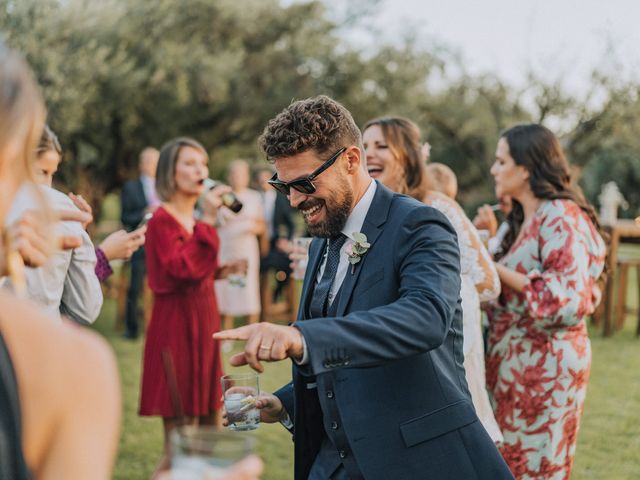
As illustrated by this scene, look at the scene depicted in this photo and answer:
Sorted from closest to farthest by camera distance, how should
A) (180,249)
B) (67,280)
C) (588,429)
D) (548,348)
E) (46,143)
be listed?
(67,280) → (46,143) → (548,348) → (180,249) → (588,429)

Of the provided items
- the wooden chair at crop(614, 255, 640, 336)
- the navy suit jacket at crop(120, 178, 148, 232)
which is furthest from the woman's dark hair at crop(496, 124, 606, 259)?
the wooden chair at crop(614, 255, 640, 336)

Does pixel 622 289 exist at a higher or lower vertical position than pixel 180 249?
lower

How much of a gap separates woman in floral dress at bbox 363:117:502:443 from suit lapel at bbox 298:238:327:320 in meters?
0.98

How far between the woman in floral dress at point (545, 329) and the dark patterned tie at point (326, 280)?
5.37 feet

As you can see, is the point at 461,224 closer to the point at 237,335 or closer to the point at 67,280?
the point at 67,280

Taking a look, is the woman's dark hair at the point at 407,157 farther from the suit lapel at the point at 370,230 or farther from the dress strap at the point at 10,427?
the dress strap at the point at 10,427

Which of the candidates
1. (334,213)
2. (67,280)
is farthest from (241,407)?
(67,280)

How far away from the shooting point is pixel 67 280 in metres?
3.51

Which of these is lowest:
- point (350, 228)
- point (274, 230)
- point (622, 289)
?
point (622, 289)

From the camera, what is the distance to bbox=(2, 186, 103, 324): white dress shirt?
3.22 metres

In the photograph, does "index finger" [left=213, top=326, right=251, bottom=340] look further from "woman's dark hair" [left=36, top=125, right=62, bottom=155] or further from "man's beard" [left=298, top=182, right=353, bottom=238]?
"woman's dark hair" [left=36, top=125, right=62, bottom=155]

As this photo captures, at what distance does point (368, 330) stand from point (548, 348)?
2333mm

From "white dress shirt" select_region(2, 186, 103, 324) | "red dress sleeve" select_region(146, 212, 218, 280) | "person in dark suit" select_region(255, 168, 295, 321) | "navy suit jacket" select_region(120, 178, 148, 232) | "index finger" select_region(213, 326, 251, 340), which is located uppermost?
"index finger" select_region(213, 326, 251, 340)

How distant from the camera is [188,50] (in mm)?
15742
